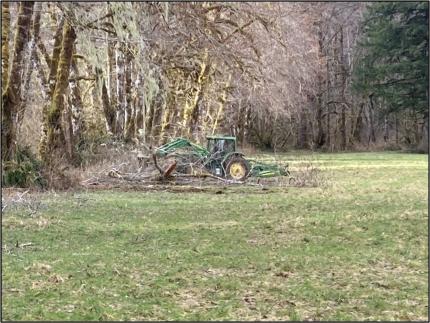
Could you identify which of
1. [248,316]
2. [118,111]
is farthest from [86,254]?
[118,111]

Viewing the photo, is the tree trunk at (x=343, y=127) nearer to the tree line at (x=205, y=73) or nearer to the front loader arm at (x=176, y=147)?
the tree line at (x=205, y=73)

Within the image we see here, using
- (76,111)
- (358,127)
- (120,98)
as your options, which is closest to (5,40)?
(76,111)

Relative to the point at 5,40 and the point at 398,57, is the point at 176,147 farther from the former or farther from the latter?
the point at 398,57

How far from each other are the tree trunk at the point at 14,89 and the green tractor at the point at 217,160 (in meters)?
5.74

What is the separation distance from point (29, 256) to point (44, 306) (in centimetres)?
222

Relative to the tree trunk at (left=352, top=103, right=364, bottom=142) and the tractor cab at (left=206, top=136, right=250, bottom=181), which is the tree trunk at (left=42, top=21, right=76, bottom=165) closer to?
the tractor cab at (left=206, top=136, right=250, bottom=181)

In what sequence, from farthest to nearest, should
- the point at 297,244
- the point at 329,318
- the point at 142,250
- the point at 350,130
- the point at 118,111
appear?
the point at 350,130
the point at 118,111
the point at 297,244
the point at 142,250
the point at 329,318

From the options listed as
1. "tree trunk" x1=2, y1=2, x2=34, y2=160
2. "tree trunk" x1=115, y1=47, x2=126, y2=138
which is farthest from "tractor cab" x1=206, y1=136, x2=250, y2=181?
"tree trunk" x1=2, y1=2, x2=34, y2=160

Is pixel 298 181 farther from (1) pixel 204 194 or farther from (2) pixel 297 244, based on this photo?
(2) pixel 297 244

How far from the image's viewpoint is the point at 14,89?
15562 millimetres

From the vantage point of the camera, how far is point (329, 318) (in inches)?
241

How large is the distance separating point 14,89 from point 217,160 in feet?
24.5

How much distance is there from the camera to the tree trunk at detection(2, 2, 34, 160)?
15320 millimetres

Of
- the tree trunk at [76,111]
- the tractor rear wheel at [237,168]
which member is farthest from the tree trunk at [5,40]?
the tractor rear wheel at [237,168]
